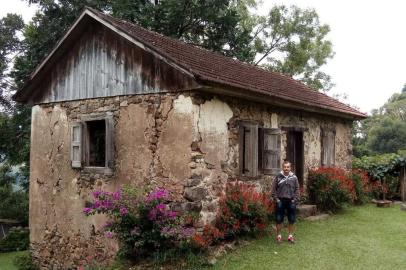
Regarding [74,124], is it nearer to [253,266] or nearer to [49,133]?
[49,133]

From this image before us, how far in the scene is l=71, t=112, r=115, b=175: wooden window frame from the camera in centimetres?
876

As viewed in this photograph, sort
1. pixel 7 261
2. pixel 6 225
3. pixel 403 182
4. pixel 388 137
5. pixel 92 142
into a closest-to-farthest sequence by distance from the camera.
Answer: pixel 92 142 < pixel 7 261 < pixel 403 182 < pixel 6 225 < pixel 388 137

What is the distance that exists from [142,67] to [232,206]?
3428 millimetres

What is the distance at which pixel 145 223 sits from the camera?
6996 mm

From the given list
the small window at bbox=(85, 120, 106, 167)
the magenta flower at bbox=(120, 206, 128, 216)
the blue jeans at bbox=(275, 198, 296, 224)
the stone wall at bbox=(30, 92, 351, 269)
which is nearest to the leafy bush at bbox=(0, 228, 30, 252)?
the stone wall at bbox=(30, 92, 351, 269)

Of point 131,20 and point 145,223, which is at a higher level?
point 131,20

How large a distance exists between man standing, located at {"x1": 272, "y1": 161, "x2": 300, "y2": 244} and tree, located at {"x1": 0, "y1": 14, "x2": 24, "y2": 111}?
45.1 ft

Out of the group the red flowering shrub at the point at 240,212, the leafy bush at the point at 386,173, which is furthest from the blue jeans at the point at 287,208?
the leafy bush at the point at 386,173

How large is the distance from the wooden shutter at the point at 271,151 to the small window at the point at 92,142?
349cm

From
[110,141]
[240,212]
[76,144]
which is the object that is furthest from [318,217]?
[76,144]

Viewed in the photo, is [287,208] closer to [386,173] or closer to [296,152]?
[296,152]

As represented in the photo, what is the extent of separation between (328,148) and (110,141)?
7311 millimetres

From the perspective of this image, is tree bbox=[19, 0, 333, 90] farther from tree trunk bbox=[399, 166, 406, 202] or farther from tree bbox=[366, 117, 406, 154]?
tree bbox=[366, 117, 406, 154]

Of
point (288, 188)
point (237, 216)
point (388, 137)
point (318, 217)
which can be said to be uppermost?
point (388, 137)
